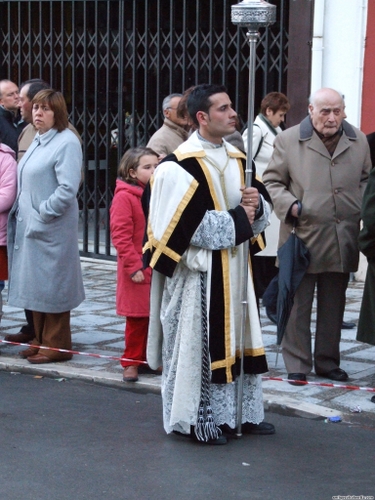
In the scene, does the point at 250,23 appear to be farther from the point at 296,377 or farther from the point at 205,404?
the point at 296,377

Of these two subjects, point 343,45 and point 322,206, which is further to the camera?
point 343,45

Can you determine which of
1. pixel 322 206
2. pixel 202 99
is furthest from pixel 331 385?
pixel 202 99

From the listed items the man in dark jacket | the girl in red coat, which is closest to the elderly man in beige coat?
the girl in red coat

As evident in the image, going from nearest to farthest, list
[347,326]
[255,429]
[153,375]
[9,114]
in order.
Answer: [255,429] → [153,375] → [347,326] → [9,114]

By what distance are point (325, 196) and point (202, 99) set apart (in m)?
1.51

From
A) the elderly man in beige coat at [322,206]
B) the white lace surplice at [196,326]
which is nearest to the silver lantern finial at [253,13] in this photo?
the white lace surplice at [196,326]

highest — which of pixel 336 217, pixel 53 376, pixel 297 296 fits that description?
pixel 336 217

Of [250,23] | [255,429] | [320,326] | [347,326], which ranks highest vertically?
[250,23]

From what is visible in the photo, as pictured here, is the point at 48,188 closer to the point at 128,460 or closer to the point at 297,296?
the point at 297,296

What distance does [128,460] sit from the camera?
17.3ft

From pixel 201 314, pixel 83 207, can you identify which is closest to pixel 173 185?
pixel 201 314

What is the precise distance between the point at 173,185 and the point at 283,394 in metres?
1.75

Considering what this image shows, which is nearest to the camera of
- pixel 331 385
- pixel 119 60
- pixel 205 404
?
pixel 205 404

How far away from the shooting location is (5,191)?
7.66 m
